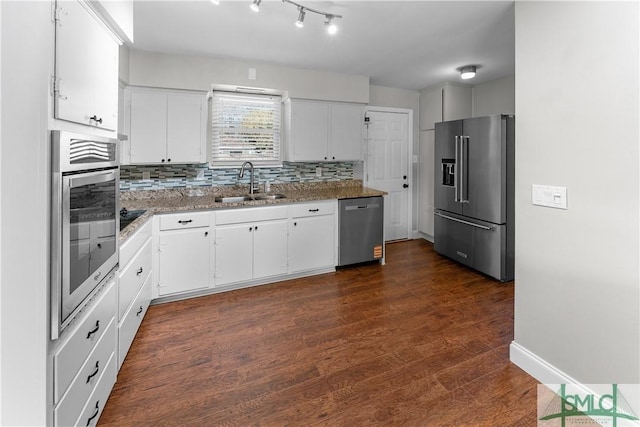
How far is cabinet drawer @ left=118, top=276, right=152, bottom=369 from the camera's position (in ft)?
6.66

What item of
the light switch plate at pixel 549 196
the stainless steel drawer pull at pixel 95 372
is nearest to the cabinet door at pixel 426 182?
the light switch plate at pixel 549 196

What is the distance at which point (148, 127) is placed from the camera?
3373mm

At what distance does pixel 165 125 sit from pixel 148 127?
0.54 feet

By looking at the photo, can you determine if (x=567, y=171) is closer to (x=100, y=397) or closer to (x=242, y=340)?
(x=242, y=340)

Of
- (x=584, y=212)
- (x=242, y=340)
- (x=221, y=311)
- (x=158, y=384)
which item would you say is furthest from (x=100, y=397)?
(x=584, y=212)

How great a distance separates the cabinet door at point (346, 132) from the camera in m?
4.29

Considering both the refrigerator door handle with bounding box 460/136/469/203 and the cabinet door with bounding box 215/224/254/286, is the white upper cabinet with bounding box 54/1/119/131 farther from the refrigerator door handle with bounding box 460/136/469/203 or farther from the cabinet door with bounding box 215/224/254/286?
the refrigerator door handle with bounding box 460/136/469/203

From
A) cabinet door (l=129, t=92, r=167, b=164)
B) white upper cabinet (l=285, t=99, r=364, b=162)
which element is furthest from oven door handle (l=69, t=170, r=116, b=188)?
white upper cabinet (l=285, t=99, r=364, b=162)

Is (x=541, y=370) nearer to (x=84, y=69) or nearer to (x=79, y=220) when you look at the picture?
(x=79, y=220)

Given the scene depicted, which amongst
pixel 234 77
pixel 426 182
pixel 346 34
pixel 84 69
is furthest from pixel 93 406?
pixel 426 182

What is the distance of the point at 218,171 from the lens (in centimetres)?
399

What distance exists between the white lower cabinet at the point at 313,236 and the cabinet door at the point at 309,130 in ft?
2.42

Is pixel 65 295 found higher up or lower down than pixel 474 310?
higher up

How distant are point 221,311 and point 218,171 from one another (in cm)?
178
